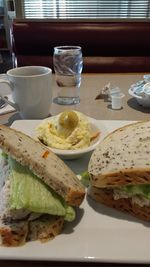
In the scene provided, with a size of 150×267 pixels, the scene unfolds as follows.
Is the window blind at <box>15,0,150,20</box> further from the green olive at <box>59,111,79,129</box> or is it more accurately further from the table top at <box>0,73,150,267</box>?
the green olive at <box>59,111,79,129</box>

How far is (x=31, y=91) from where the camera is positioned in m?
1.06

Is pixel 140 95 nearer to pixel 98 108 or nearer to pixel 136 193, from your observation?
pixel 98 108

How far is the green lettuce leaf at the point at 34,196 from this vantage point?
0.56m

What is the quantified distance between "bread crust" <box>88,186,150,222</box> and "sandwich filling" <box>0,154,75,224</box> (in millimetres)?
99

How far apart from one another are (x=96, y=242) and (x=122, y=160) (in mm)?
211

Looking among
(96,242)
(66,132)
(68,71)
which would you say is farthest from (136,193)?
(68,71)

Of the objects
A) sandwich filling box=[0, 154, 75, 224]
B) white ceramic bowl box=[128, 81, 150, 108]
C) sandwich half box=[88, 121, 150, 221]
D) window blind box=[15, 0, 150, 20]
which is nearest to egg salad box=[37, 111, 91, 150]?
sandwich half box=[88, 121, 150, 221]

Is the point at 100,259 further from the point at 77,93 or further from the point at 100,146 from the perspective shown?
the point at 77,93

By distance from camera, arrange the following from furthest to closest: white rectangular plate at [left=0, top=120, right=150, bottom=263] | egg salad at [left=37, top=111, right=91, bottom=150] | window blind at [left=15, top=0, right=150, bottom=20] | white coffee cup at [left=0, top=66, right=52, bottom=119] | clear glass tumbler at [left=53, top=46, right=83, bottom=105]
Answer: window blind at [left=15, top=0, right=150, bottom=20] → clear glass tumbler at [left=53, top=46, right=83, bottom=105] → white coffee cup at [left=0, top=66, right=52, bottom=119] → egg salad at [left=37, top=111, right=91, bottom=150] → white rectangular plate at [left=0, top=120, right=150, bottom=263]

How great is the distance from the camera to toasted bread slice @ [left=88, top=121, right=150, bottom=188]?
2.11 ft

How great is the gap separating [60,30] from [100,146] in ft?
7.18

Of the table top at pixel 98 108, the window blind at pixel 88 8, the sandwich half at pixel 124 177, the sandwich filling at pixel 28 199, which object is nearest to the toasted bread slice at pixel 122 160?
the sandwich half at pixel 124 177

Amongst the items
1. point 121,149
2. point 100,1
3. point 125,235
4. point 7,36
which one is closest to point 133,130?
point 121,149

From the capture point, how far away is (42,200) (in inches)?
22.4
